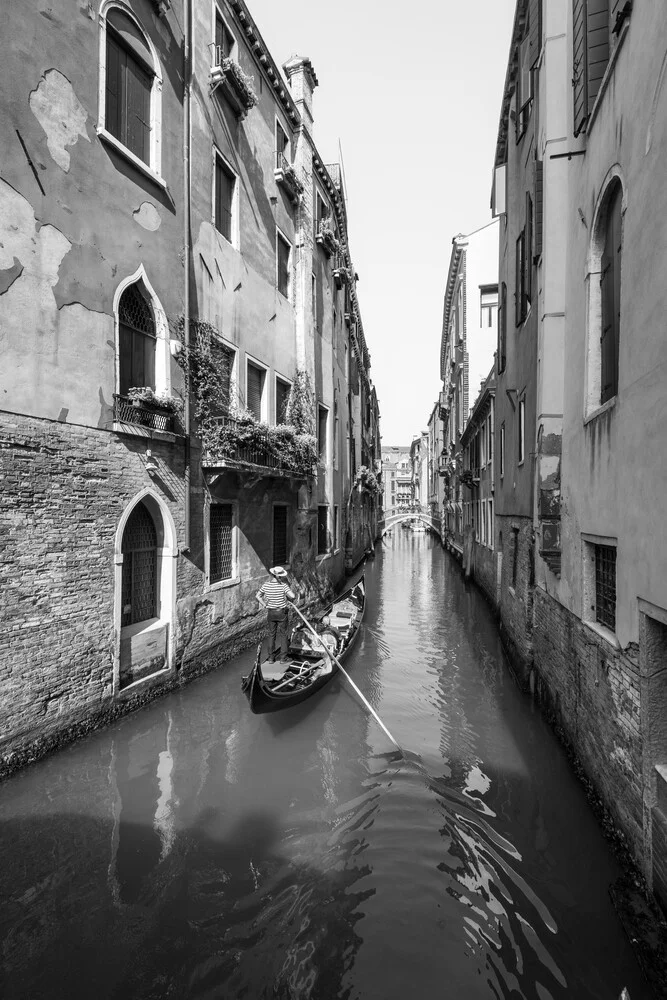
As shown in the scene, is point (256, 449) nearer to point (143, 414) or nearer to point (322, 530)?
point (143, 414)

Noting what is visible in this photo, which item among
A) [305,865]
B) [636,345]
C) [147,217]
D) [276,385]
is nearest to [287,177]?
[276,385]

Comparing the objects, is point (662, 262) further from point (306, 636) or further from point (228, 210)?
point (228, 210)

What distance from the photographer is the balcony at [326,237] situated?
42.7 ft

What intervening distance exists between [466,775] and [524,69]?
33.6 ft

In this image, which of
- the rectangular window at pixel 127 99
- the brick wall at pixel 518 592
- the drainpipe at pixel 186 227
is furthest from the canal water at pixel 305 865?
the rectangular window at pixel 127 99

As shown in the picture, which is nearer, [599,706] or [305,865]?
[305,865]

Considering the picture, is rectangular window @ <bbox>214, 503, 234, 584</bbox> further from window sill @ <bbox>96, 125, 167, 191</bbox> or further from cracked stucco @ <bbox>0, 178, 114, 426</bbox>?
window sill @ <bbox>96, 125, 167, 191</bbox>

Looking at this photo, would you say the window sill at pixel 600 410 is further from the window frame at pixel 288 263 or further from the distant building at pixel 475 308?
the distant building at pixel 475 308

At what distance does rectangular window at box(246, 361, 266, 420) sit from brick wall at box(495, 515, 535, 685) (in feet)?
16.3

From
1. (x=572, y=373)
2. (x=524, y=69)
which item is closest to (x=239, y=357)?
(x=572, y=373)

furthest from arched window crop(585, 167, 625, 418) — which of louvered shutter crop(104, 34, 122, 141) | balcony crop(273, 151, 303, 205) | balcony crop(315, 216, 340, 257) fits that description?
balcony crop(315, 216, 340, 257)

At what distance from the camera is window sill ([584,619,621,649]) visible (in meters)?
3.98

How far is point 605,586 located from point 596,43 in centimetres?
495

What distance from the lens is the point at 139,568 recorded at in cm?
649
